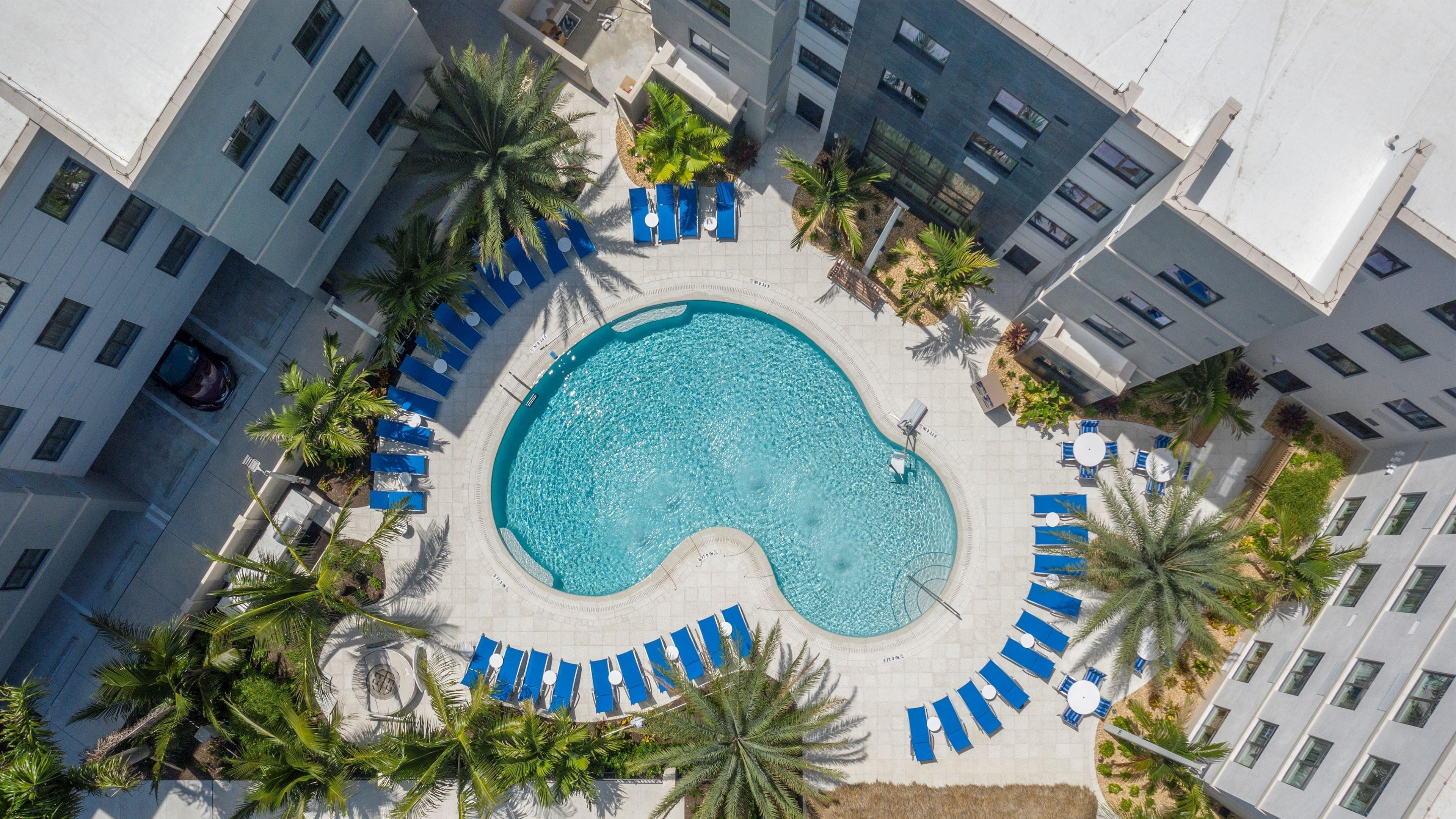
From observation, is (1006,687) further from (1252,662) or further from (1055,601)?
(1252,662)

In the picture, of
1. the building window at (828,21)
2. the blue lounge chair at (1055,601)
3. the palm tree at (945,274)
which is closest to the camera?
the building window at (828,21)

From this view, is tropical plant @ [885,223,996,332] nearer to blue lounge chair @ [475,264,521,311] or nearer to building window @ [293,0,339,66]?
blue lounge chair @ [475,264,521,311]

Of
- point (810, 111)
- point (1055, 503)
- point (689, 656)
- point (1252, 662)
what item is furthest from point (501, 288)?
point (1252, 662)

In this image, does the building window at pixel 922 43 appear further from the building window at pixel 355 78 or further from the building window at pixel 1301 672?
the building window at pixel 1301 672

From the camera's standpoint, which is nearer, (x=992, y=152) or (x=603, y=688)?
(x=992, y=152)

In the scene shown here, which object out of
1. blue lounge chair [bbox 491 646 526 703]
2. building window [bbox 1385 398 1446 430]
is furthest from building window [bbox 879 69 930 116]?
blue lounge chair [bbox 491 646 526 703]

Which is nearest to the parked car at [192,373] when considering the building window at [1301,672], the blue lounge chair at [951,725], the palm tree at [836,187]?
the palm tree at [836,187]
